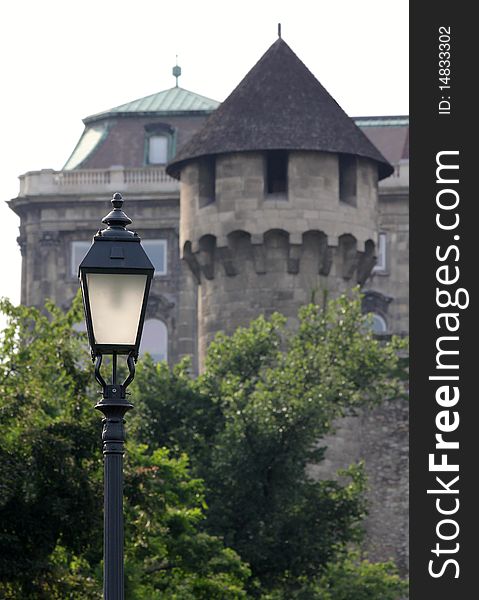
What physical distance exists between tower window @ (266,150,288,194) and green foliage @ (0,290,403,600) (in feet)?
13.7

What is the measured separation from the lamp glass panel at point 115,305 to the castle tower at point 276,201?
39.7 metres

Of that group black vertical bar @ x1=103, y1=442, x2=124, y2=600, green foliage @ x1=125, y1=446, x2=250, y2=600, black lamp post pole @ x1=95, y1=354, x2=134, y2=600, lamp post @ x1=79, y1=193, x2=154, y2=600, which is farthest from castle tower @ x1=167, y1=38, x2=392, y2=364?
black vertical bar @ x1=103, y1=442, x2=124, y2=600

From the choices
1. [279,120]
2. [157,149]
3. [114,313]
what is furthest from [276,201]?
[114,313]

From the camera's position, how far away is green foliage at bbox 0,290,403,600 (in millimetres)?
30234

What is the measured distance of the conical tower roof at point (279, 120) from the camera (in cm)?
5534

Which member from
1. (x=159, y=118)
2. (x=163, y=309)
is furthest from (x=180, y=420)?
(x=159, y=118)

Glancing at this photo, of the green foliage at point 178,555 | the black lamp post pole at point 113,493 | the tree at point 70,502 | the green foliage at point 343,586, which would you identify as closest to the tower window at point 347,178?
the green foliage at point 343,586

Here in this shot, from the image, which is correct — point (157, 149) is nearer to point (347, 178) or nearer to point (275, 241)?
point (347, 178)

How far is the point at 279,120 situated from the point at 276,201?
1.94 m

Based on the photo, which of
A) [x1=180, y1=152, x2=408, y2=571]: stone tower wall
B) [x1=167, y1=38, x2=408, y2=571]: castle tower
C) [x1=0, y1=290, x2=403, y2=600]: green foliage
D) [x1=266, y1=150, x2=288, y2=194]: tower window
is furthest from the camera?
[x1=266, y1=150, x2=288, y2=194]: tower window

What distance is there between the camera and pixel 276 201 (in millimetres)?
56219

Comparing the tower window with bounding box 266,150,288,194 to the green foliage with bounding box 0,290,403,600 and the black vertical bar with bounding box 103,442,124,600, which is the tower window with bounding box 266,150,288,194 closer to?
the green foliage with bounding box 0,290,403,600

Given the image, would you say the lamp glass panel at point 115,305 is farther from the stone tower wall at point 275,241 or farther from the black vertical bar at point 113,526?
the stone tower wall at point 275,241

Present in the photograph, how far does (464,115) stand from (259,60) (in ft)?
83.4
